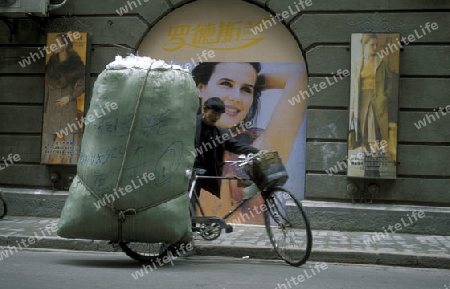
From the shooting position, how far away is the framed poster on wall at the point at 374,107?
9.65 m

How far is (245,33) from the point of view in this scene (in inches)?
416

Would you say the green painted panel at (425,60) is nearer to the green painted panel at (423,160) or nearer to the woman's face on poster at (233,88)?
the green painted panel at (423,160)

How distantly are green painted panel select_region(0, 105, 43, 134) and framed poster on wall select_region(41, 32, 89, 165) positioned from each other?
0.86 feet

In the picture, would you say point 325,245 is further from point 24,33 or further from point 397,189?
point 24,33

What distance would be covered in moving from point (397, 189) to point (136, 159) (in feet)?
16.0

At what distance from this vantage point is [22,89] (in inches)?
436

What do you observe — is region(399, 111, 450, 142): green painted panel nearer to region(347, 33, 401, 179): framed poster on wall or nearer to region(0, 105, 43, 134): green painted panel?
region(347, 33, 401, 179): framed poster on wall

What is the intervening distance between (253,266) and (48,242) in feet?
8.92

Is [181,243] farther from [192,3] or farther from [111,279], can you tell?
[192,3]

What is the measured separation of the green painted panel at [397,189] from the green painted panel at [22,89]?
472 centimetres

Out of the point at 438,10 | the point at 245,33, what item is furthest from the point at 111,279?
the point at 438,10

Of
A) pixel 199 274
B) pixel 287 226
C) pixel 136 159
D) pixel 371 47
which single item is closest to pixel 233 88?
pixel 371 47

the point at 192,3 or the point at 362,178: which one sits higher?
the point at 192,3

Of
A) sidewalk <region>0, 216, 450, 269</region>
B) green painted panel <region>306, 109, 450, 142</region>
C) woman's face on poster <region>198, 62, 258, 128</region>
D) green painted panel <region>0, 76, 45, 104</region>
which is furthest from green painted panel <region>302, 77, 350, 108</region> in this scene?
green painted panel <region>0, 76, 45, 104</region>
